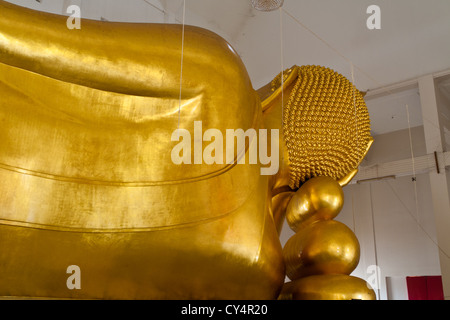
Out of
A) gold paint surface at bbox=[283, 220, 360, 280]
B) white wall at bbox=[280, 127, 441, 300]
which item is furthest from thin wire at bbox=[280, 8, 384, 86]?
gold paint surface at bbox=[283, 220, 360, 280]

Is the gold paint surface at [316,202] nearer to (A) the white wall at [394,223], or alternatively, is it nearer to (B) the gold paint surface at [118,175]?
(B) the gold paint surface at [118,175]

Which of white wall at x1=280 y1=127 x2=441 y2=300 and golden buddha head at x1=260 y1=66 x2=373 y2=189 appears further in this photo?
white wall at x1=280 y1=127 x2=441 y2=300

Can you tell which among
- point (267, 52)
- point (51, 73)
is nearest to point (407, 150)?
point (267, 52)

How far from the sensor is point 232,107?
3.85 feet

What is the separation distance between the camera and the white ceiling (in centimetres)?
268

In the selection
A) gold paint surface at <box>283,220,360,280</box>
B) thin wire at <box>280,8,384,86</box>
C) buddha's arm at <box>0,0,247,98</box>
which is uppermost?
thin wire at <box>280,8,384,86</box>

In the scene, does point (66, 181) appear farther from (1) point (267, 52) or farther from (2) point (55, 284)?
(1) point (267, 52)

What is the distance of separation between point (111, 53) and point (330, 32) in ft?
7.40

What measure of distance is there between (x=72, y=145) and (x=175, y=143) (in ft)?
0.82

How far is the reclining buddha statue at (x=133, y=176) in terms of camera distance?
3.17 ft

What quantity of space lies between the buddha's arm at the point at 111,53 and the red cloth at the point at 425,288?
11.8ft

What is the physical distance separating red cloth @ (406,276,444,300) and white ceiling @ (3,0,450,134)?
5.81ft

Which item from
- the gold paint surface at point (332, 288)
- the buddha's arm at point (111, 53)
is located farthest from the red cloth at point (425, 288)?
the buddha's arm at point (111, 53)

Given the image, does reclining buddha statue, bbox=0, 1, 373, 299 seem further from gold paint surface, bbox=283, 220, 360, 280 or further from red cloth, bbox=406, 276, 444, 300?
red cloth, bbox=406, 276, 444, 300
